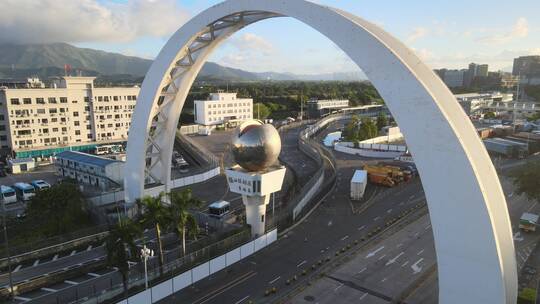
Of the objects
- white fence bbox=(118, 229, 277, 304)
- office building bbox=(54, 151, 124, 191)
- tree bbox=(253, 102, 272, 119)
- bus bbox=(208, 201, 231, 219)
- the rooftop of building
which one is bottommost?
white fence bbox=(118, 229, 277, 304)

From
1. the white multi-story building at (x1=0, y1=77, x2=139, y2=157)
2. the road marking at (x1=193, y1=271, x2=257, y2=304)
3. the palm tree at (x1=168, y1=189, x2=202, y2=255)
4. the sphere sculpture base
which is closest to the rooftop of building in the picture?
the white multi-story building at (x1=0, y1=77, x2=139, y2=157)

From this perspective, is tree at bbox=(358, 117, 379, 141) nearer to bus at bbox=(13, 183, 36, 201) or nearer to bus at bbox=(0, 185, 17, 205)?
bus at bbox=(13, 183, 36, 201)

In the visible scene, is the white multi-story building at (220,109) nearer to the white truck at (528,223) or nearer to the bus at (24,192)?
the bus at (24,192)

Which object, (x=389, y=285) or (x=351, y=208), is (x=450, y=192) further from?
(x=351, y=208)

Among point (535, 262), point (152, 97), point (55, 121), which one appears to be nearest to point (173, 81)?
point (152, 97)

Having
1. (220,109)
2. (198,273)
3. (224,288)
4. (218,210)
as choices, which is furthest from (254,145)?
(220,109)
